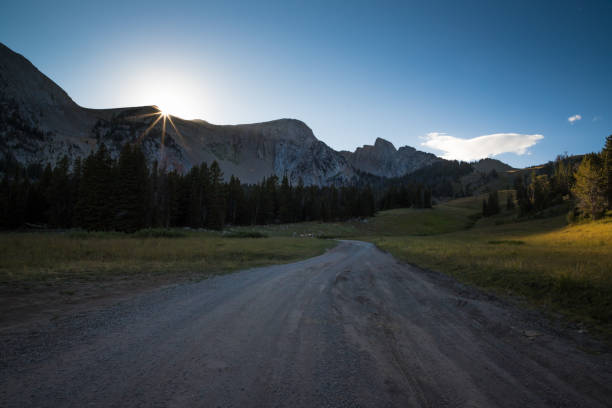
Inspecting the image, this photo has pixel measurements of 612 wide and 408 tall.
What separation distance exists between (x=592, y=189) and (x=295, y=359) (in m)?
Answer: 61.9

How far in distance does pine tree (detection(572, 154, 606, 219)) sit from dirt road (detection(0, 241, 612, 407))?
53978mm

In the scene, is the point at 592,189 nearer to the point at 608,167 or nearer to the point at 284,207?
the point at 608,167

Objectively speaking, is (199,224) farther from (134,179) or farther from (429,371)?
(429,371)

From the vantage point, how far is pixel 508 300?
757 cm

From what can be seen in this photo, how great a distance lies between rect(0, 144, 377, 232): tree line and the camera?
3916 centimetres

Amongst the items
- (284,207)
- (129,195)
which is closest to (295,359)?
(129,195)

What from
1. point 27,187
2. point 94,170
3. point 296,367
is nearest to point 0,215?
point 27,187

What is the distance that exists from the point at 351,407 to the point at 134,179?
46.9 meters

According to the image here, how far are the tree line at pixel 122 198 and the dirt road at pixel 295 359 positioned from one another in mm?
40755

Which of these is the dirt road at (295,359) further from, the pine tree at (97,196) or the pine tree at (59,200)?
the pine tree at (59,200)

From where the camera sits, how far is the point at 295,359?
3.61 metres

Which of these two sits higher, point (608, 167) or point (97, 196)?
point (608, 167)

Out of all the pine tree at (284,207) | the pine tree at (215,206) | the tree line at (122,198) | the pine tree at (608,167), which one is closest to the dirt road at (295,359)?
the tree line at (122,198)

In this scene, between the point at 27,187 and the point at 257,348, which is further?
the point at 27,187
